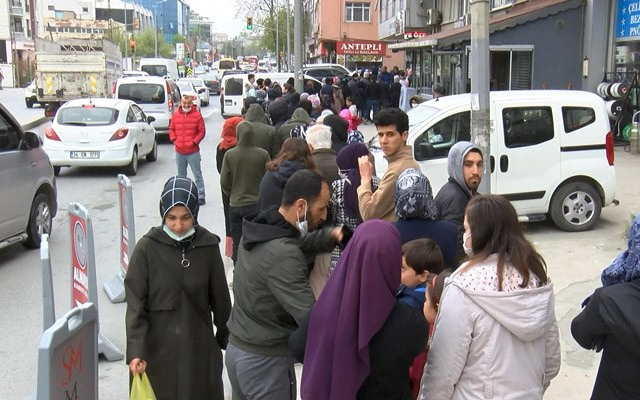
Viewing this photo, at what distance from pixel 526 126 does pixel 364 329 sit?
7.45 meters

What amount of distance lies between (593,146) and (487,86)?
4084mm

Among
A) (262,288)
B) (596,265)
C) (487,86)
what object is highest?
(487,86)

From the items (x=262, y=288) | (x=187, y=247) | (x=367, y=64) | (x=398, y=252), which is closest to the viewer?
(x=398, y=252)

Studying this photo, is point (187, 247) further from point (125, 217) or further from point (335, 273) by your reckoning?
point (125, 217)

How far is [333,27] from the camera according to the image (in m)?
64.6

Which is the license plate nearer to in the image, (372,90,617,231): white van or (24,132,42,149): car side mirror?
(24,132,42,149): car side mirror

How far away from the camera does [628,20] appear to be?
1720 centimetres

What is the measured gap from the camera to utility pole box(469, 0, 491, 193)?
20.0 feet

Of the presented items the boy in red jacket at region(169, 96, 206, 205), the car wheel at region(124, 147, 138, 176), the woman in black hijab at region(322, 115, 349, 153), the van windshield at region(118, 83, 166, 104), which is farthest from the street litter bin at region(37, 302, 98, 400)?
the van windshield at region(118, 83, 166, 104)

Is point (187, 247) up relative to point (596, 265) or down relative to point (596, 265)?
up

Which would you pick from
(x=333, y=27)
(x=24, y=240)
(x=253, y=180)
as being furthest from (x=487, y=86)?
(x=333, y=27)

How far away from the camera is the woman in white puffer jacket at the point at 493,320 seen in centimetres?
281

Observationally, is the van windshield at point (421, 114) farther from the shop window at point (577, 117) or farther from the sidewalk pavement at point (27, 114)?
the sidewalk pavement at point (27, 114)

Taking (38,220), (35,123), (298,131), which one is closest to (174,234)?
(298,131)
